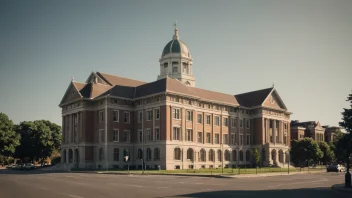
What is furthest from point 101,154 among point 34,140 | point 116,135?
point 34,140

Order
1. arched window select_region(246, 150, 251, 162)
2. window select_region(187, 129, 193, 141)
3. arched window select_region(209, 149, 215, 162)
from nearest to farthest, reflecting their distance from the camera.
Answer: window select_region(187, 129, 193, 141), arched window select_region(209, 149, 215, 162), arched window select_region(246, 150, 251, 162)

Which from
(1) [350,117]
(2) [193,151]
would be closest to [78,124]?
(2) [193,151]

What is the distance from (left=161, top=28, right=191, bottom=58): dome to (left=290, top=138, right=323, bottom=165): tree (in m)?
35.9

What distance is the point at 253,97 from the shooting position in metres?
90.5

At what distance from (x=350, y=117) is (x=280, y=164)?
193 ft

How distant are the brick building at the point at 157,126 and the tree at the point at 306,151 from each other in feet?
15.6

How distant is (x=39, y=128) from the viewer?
301 feet

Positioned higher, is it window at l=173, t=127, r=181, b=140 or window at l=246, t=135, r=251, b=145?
window at l=173, t=127, r=181, b=140

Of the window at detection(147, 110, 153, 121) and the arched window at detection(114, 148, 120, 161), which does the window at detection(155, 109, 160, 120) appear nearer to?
the window at detection(147, 110, 153, 121)

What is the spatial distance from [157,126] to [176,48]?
3568 centimetres

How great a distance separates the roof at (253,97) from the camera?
88250 mm

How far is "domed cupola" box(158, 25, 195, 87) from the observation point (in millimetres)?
99500

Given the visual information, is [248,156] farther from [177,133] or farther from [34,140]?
[34,140]

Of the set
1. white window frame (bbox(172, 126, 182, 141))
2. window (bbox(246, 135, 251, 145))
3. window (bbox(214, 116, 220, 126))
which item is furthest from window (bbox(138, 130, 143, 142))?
window (bbox(246, 135, 251, 145))
